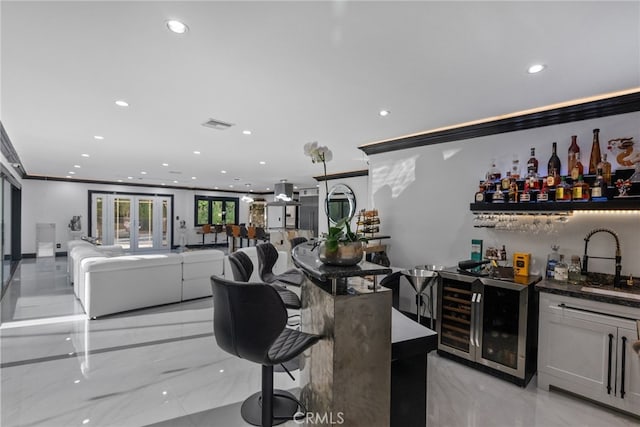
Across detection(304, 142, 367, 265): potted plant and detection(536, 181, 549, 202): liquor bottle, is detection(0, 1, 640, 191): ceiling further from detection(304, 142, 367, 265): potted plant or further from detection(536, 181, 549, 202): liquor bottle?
detection(304, 142, 367, 265): potted plant

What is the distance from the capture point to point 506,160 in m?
3.47

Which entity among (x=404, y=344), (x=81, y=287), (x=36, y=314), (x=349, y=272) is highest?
(x=349, y=272)

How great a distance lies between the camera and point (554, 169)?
3031mm

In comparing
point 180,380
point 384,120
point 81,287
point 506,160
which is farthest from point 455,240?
point 81,287

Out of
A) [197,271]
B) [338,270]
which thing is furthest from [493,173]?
[197,271]

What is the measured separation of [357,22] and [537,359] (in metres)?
3.24

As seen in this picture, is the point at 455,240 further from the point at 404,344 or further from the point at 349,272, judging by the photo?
the point at 349,272

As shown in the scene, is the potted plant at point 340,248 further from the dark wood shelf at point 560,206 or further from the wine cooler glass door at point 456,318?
the dark wood shelf at point 560,206

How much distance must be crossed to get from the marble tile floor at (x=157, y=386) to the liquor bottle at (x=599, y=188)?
178 cm

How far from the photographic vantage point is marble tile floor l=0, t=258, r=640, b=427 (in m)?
2.32

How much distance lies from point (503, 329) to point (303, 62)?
3.01 m

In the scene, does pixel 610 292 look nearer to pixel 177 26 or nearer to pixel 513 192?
pixel 513 192

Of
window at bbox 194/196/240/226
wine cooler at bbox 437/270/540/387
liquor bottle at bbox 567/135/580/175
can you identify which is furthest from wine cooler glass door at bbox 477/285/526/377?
window at bbox 194/196/240/226

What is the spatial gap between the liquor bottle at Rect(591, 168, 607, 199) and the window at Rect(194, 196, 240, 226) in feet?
43.7
